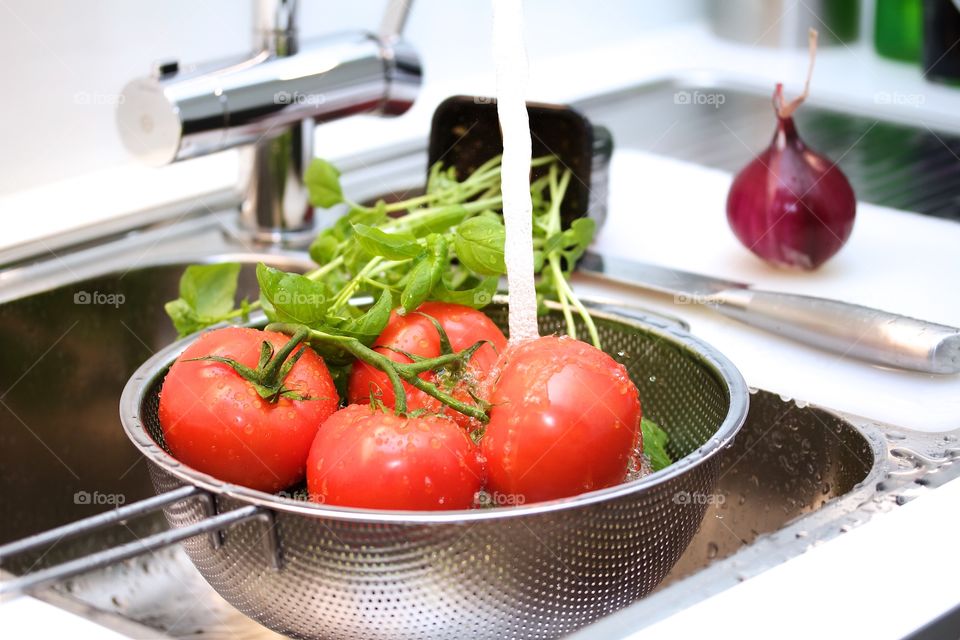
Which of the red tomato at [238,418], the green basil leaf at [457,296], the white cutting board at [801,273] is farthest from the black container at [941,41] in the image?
the red tomato at [238,418]

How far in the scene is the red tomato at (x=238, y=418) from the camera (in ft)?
1.94

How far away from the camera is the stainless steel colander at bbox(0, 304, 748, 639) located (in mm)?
529

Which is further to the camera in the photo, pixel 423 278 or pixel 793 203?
pixel 793 203

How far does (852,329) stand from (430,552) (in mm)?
404

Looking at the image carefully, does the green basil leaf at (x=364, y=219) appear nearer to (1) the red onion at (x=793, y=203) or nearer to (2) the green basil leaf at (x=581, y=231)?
(2) the green basil leaf at (x=581, y=231)

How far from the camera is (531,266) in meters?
0.65

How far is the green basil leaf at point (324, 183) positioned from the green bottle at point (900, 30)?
0.97m

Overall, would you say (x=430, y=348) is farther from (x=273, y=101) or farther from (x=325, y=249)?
(x=273, y=101)

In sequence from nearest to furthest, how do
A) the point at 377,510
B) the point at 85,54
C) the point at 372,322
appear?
the point at 377,510 < the point at 372,322 < the point at 85,54

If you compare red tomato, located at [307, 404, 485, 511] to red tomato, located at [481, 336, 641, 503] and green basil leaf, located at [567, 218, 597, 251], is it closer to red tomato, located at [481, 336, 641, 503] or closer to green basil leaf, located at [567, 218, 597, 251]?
red tomato, located at [481, 336, 641, 503]

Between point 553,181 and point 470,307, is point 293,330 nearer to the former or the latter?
point 470,307

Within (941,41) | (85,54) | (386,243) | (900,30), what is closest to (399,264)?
(386,243)

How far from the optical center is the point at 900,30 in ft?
5.27

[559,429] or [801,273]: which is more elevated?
[559,429]
